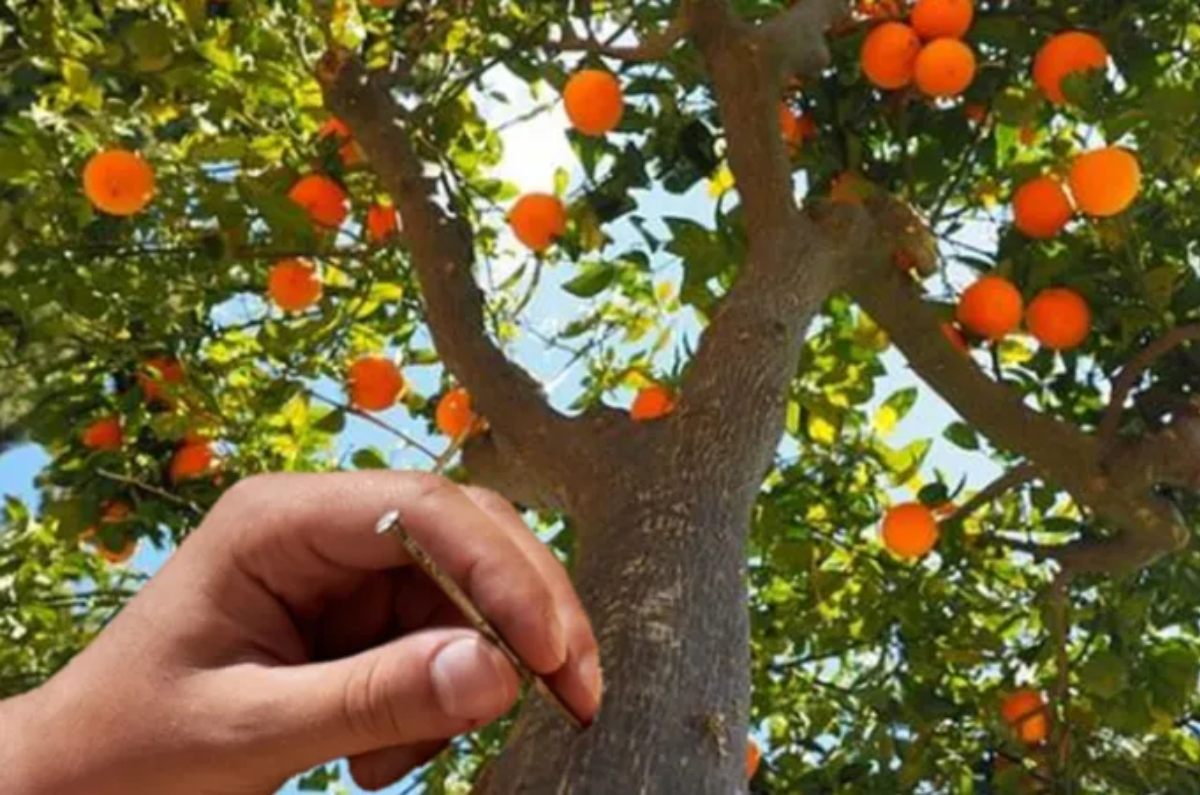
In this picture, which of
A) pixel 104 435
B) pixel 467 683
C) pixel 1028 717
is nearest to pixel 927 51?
pixel 1028 717

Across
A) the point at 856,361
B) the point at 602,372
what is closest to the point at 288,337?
the point at 602,372

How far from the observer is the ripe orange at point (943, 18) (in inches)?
117

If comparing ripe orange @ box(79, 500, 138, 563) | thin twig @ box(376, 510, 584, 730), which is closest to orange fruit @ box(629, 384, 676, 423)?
ripe orange @ box(79, 500, 138, 563)

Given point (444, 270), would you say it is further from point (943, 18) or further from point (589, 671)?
point (589, 671)

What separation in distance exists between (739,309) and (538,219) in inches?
32.9

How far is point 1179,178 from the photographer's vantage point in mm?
3334

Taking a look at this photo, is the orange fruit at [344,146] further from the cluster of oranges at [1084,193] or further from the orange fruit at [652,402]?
the cluster of oranges at [1084,193]

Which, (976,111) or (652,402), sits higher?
(976,111)

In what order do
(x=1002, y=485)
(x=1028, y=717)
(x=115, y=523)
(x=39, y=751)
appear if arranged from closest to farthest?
(x=39, y=751) → (x=1002, y=485) → (x=1028, y=717) → (x=115, y=523)

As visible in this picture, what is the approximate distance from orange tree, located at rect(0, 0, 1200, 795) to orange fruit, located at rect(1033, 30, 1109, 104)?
15 millimetres

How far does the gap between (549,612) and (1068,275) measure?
7.47ft

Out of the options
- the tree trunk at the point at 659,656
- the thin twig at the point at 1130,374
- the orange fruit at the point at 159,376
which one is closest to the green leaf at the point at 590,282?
the orange fruit at the point at 159,376

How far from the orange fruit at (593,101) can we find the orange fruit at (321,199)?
540mm

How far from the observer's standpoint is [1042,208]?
9.77 feet
